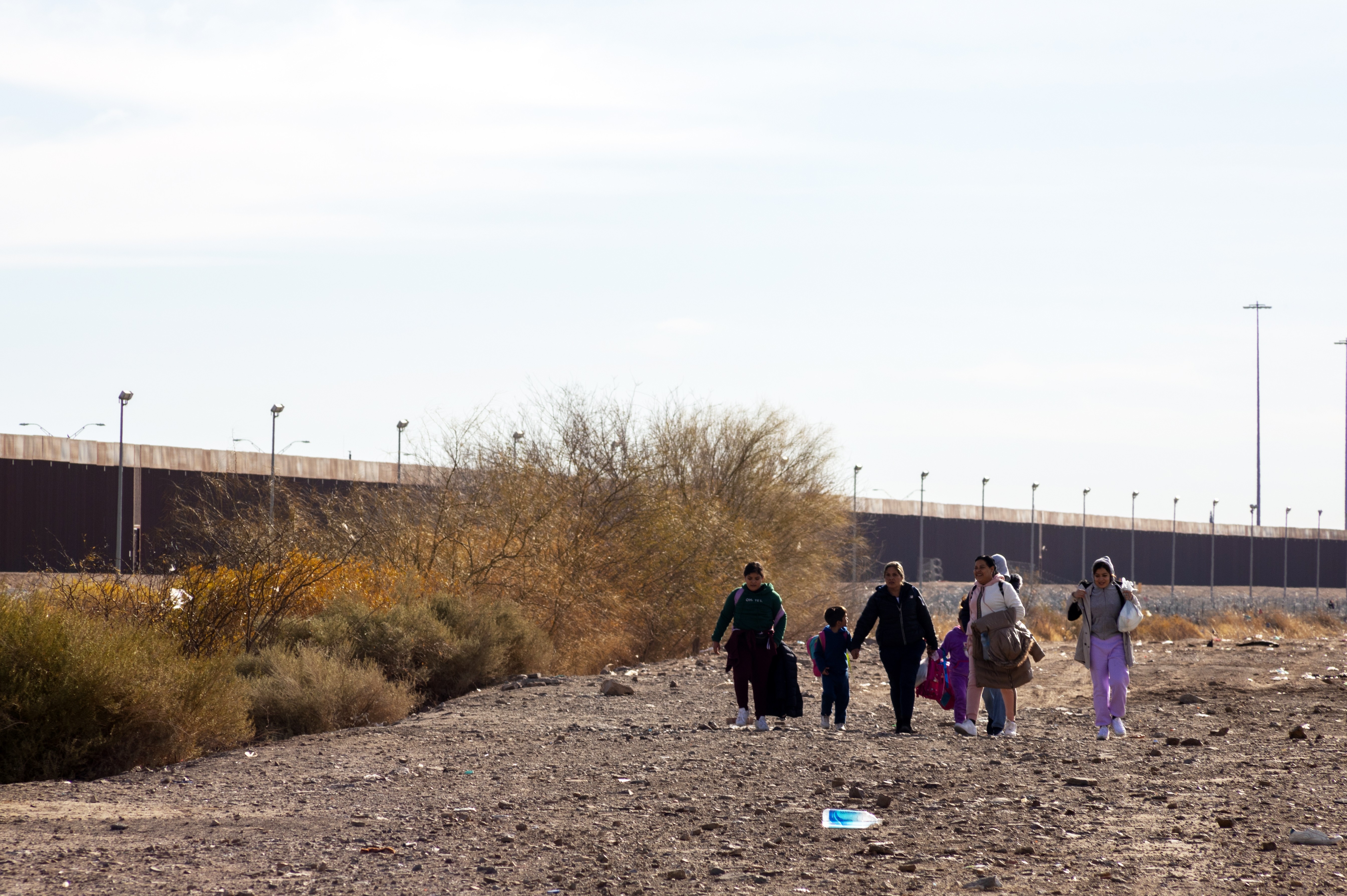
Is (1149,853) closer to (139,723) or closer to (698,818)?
(698,818)

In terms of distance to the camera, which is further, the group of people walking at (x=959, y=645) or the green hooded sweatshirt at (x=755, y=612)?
the green hooded sweatshirt at (x=755, y=612)

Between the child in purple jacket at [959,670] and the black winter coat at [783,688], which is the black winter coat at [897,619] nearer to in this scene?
the child in purple jacket at [959,670]

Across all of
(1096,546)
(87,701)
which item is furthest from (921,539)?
(87,701)

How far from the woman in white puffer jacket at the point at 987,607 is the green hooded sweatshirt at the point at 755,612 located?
5.92ft

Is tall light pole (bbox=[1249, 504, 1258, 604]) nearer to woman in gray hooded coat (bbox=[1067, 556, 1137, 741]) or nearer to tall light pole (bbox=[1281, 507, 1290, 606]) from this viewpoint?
tall light pole (bbox=[1281, 507, 1290, 606])

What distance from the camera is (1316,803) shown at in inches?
345

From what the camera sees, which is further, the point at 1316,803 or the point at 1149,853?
the point at 1316,803

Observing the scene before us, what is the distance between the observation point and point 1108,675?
12.8 metres

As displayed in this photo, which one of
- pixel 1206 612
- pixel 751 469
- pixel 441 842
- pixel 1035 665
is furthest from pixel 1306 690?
pixel 1206 612

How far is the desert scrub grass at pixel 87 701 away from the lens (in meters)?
10.6

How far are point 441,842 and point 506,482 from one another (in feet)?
57.7

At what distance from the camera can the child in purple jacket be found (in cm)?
1301

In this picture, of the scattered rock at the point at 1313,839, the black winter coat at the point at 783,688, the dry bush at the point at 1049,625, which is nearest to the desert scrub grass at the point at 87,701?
the black winter coat at the point at 783,688

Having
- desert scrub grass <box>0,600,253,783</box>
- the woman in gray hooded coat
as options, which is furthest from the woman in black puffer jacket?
desert scrub grass <box>0,600,253,783</box>
